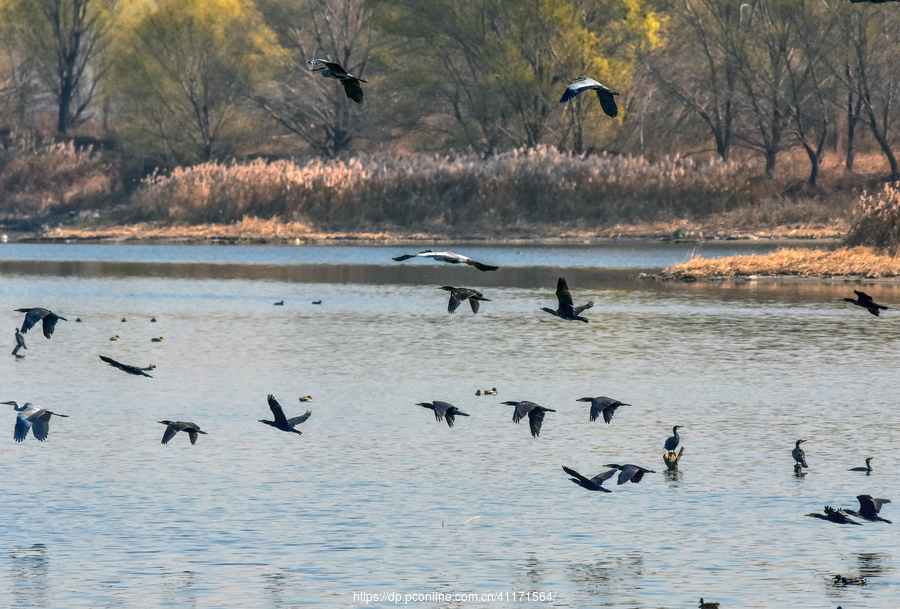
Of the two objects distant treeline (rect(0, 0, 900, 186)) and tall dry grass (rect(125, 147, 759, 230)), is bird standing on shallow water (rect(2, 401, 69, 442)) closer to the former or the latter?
tall dry grass (rect(125, 147, 759, 230))

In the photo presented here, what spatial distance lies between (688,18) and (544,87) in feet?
24.4

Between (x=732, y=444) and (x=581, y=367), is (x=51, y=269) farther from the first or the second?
(x=732, y=444)

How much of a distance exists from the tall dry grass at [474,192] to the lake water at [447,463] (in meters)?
26.3

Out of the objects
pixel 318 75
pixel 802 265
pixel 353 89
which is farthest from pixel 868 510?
pixel 318 75

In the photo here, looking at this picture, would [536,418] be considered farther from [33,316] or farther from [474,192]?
[474,192]

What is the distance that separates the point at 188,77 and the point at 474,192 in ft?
62.3

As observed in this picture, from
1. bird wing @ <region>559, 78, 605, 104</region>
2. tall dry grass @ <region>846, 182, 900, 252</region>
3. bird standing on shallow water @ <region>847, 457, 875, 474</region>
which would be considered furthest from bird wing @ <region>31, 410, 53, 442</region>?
tall dry grass @ <region>846, 182, 900, 252</region>

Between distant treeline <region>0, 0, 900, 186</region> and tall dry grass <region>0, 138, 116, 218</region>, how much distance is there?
1506mm

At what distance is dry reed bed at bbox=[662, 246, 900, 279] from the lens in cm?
4088

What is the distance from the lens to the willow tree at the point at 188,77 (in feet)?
243

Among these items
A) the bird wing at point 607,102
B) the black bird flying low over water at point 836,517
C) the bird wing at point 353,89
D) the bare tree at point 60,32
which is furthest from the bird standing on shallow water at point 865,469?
the bare tree at point 60,32

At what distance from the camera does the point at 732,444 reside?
1802cm

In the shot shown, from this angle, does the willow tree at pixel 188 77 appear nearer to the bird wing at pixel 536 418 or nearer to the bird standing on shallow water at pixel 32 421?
the bird standing on shallow water at pixel 32 421

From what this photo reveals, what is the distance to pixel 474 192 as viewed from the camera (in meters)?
62.6
